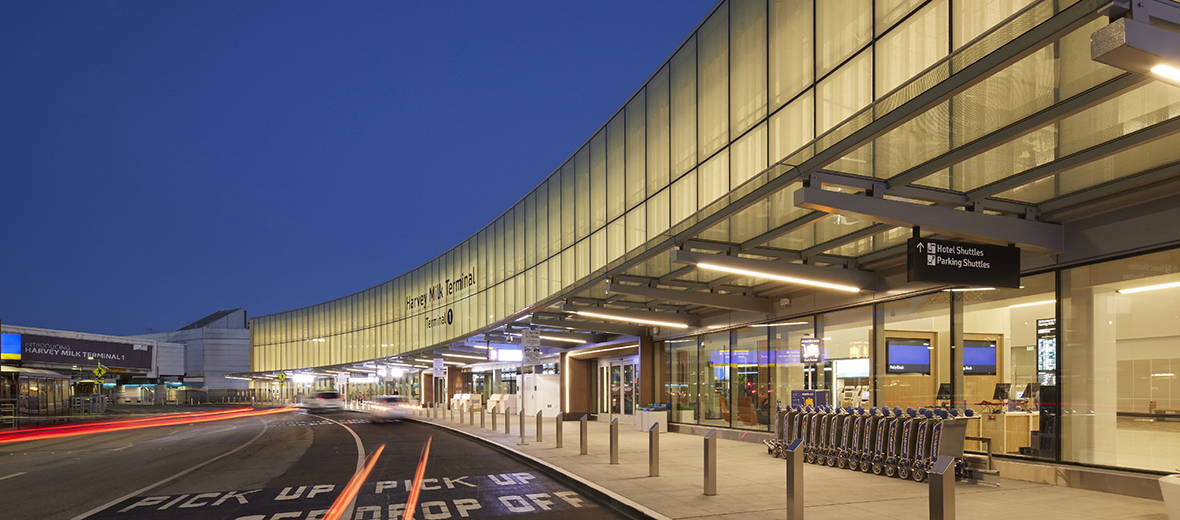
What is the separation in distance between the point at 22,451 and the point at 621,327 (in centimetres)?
1828

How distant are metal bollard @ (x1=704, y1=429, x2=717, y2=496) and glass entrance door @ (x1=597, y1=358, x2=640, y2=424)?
677 inches

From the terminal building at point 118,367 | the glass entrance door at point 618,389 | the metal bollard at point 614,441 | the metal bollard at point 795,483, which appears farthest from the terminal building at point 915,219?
the terminal building at point 118,367

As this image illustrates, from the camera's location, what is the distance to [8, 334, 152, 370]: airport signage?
61344mm

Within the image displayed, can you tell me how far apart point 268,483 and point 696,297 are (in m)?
9.72

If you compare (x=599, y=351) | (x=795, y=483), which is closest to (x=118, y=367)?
(x=599, y=351)

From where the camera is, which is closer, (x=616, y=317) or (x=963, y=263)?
(x=963, y=263)

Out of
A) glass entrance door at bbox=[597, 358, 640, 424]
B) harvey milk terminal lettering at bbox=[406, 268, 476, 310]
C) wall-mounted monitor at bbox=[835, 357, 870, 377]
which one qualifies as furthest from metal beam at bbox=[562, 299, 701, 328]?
harvey milk terminal lettering at bbox=[406, 268, 476, 310]

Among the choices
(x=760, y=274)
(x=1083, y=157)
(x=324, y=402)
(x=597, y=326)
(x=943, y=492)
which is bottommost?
(x=324, y=402)

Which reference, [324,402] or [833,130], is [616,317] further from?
[324,402]

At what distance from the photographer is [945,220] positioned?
10352 mm

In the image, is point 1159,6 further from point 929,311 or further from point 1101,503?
point 929,311

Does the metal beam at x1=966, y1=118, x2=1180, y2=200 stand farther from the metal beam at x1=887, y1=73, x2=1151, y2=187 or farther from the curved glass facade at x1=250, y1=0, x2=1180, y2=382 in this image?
the metal beam at x1=887, y1=73, x2=1151, y2=187

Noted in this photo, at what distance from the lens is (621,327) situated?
27531mm

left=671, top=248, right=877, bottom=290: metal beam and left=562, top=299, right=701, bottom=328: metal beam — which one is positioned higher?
left=671, top=248, right=877, bottom=290: metal beam
